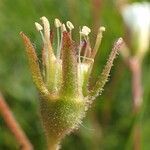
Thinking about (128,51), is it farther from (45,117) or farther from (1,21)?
(45,117)

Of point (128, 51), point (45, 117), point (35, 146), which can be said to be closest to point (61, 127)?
point (45, 117)

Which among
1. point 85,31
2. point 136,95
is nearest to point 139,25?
point 136,95

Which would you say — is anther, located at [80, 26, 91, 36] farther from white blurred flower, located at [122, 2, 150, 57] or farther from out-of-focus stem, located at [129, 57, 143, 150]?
white blurred flower, located at [122, 2, 150, 57]

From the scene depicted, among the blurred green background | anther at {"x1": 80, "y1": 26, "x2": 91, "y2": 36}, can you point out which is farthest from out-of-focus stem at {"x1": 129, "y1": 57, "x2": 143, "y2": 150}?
anther at {"x1": 80, "y1": 26, "x2": 91, "y2": 36}

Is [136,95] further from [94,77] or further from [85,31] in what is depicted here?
[85,31]

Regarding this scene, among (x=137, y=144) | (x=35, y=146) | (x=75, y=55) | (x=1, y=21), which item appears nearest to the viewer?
(x=75, y=55)

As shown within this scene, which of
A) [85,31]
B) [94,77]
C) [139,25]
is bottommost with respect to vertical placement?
[94,77]
